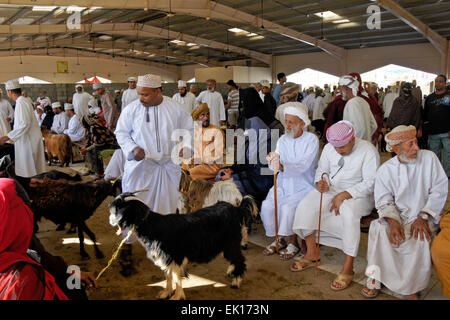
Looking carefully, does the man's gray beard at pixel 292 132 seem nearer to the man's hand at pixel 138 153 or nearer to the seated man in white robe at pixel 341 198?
the seated man in white robe at pixel 341 198

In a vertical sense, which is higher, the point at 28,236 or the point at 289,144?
the point at 289,144

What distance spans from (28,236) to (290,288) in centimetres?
201

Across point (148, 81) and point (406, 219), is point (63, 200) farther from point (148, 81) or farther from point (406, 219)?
point (406, 219)

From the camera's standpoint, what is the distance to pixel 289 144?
12.0 ft

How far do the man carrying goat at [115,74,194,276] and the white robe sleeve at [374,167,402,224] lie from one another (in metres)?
1.75

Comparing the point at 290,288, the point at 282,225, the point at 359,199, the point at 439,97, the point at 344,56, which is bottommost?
the point at 290,288

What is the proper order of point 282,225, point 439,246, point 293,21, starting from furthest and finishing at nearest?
point 293,21, point 282,225, point 439,246

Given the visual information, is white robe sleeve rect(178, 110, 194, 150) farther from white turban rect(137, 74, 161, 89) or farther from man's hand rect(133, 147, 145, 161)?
man's hand rect(133, 147, 145, 161)

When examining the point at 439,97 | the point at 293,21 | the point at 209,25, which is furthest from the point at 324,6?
the point at 439,97

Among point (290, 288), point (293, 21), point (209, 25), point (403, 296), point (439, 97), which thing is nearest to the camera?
point (403, 296)

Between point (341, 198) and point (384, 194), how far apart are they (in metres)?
0.35

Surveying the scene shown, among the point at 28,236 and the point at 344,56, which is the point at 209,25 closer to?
the point at 344,56

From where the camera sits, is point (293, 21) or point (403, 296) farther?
point (293, 21)

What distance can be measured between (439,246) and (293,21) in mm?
13934
